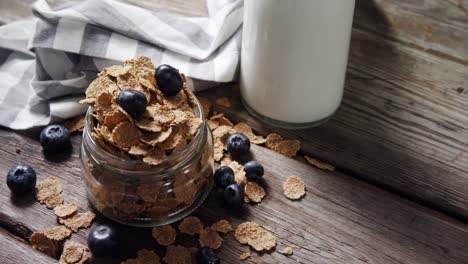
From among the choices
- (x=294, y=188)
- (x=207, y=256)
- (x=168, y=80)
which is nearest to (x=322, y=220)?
(x=294, y=188)

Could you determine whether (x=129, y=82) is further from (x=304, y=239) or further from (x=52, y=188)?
(x=304, y=239)

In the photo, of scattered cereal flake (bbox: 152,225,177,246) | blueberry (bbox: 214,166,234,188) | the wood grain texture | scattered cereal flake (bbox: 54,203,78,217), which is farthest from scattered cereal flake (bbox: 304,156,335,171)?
scattered cereal flake (bbox: 54,203,78,217)

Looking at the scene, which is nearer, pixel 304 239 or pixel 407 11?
pixel 304 239

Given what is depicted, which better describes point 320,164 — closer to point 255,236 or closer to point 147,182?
point 255,236

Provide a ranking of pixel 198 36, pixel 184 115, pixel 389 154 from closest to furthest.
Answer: pixel 184 115
pixel 389 154
pixel 198 36

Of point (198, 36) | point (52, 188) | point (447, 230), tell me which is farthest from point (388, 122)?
point (52, 188)

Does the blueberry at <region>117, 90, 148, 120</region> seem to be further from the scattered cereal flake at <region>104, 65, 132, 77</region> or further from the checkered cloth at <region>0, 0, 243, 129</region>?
the checkered cloth at <region>0, 0, 243, 129</region>
